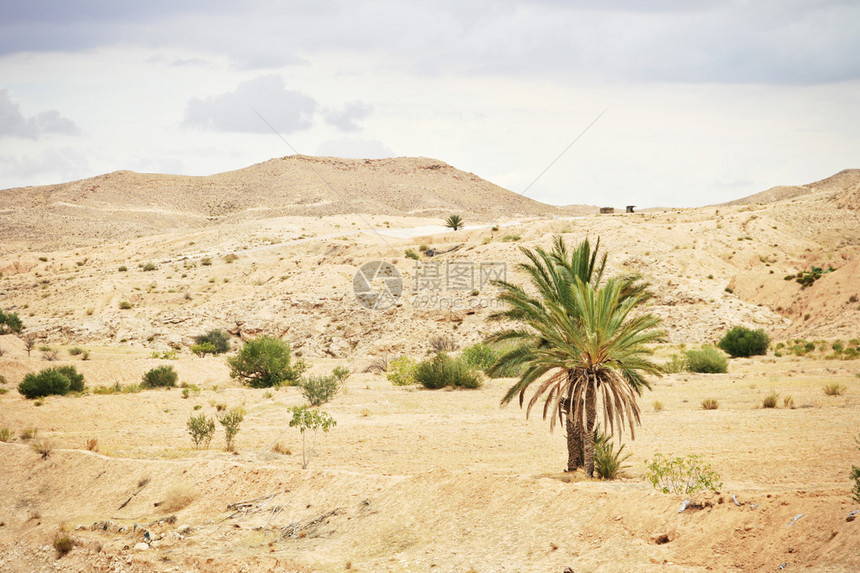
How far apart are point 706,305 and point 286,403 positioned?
28.6 meters

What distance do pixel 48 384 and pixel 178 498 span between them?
14429mm

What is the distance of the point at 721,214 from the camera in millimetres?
64625

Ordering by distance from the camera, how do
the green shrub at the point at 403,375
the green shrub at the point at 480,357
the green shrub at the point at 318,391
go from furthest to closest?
the green shrub at the point at 480,357 < the green shrub at the point at 403,375 < the green shrub at the point at 318,391

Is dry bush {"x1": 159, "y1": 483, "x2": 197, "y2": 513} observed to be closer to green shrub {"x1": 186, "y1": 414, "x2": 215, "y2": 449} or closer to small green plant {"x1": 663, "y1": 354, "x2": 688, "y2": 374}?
green shrub {"x1": 186, "y1": 414, "x2": 215, "y2": 449}

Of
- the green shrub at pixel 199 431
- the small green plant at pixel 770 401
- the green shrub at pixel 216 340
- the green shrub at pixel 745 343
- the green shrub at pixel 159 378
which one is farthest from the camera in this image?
the green shrub at pixel 216 340

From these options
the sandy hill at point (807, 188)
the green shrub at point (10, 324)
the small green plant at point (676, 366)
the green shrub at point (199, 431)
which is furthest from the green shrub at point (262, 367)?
the sandy hill at point (807, 188)

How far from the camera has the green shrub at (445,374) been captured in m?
28.8

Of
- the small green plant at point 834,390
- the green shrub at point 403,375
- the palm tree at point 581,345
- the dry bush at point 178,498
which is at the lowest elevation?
the dry bush at point 178,498

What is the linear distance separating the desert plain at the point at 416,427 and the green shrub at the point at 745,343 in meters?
0.74

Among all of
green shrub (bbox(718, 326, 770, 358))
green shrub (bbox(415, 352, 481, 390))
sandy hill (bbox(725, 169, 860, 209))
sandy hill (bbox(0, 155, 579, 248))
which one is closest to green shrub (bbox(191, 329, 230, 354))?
green shrub (bbox(415, 352, 481, 390))

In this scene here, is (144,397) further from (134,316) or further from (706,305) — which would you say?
(706,305)

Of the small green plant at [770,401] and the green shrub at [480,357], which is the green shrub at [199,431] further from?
the small green plant at [770,401]

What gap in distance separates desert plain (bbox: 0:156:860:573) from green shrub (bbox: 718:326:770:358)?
2.42 ft

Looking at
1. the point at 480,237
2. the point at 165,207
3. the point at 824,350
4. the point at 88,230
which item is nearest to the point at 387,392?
the point at 824,350
